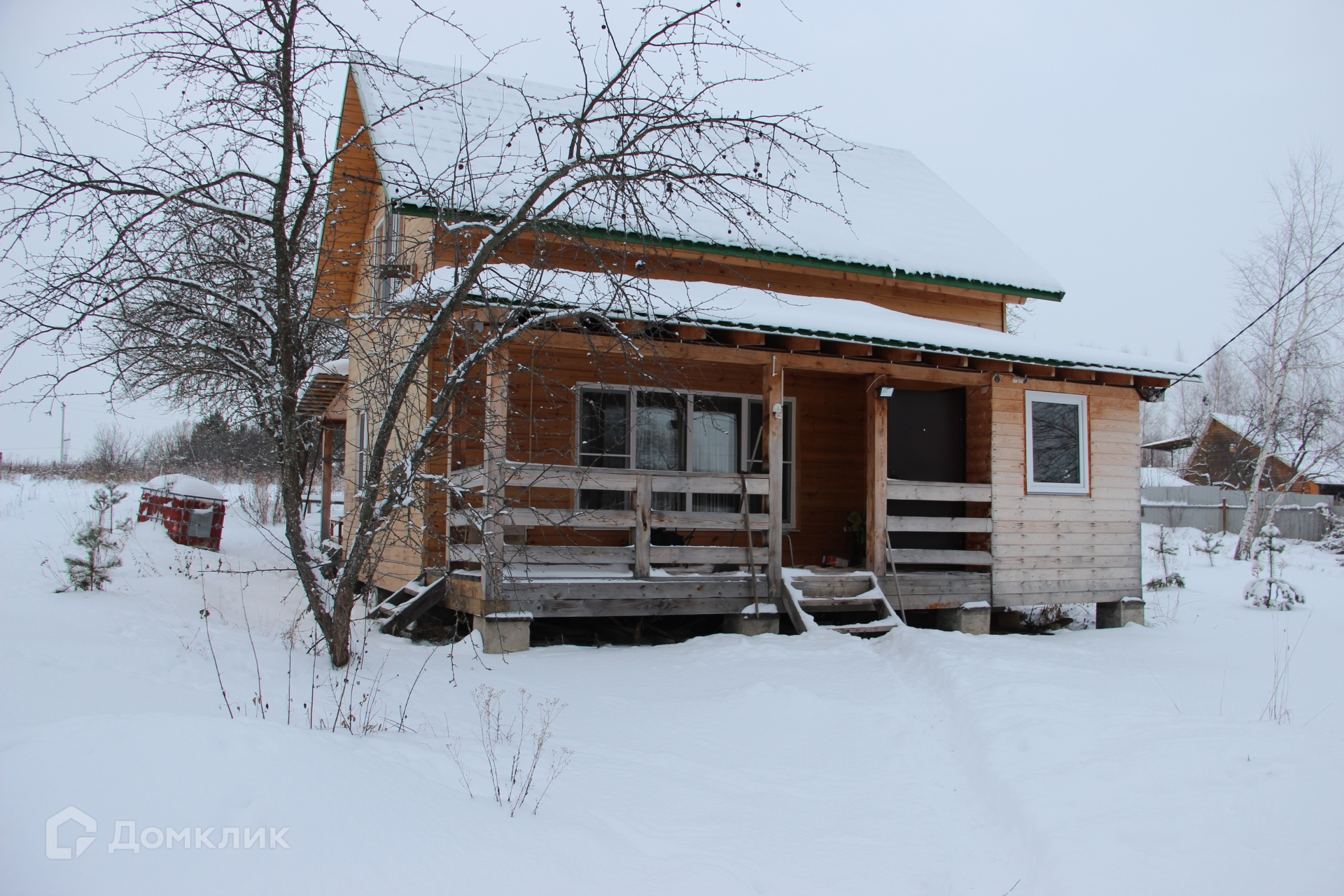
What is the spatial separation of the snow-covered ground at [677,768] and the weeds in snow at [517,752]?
57 mm

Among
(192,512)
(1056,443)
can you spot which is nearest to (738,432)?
(1056,443)

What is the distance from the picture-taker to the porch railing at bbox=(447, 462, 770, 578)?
7516 millimetres

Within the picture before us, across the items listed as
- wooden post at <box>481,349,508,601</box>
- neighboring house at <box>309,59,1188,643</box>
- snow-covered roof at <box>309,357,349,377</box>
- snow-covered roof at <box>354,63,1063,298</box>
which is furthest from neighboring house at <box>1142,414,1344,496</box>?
wooden post at <box>481,349,508,601</box>

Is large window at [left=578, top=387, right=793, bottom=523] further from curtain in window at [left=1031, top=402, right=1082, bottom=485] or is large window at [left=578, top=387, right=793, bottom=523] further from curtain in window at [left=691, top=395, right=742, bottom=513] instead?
curtain in window at [left=1031, top=402, right=1082, bottom=485]

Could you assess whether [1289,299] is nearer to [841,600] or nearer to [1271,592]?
[1271,592]

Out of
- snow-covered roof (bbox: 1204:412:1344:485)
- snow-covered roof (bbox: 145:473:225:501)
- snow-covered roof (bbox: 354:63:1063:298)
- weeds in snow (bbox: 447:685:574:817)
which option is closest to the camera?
weeds in snow (bbox: 447:685:574:817)

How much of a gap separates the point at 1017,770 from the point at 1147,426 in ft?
201

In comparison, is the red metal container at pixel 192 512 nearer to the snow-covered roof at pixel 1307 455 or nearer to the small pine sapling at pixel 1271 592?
the small pine sapling at pixel 1271 592

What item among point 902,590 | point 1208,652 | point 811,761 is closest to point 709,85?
point 811,761

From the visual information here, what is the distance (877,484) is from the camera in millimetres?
9258

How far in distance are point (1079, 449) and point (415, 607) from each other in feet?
26.1

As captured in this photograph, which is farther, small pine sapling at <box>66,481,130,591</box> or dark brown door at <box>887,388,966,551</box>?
dark brown door at <box>887,388,966,551</box>

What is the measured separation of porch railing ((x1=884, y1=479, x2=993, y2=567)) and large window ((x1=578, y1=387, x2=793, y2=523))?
168 cm

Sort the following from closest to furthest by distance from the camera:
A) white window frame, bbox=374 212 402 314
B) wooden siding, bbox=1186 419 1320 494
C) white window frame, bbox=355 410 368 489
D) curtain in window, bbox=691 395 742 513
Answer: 1. curtain in window, bbox=691 395 742 513
2. white window frame, bbox=374 212 402 314
3. white window frame, bbox=355 410 368 489
4. wooden siding, bbox=1186 419 1320 494
